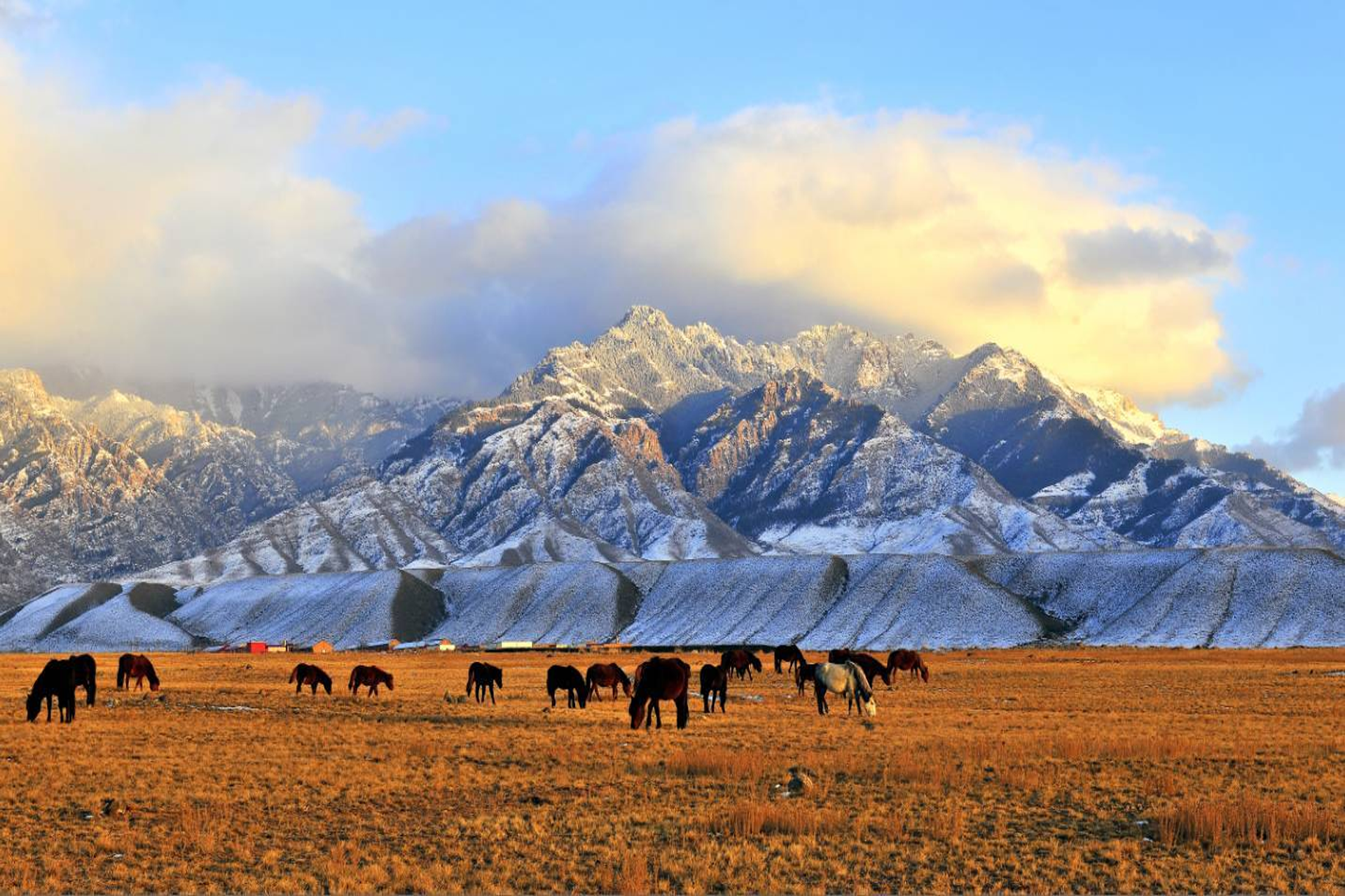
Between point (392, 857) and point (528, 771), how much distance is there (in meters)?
9.75

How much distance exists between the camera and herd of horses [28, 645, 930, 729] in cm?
3809

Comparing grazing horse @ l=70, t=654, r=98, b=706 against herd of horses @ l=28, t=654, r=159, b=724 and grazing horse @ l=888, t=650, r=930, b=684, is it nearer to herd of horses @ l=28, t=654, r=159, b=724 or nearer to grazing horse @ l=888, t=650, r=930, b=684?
herd of horses @ l=28, t=654, r=159, b=724

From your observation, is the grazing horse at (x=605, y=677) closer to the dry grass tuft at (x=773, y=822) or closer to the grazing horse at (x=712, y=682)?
the grazing horse at (x=712, y=682)

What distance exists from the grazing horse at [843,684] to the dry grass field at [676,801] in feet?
3.56

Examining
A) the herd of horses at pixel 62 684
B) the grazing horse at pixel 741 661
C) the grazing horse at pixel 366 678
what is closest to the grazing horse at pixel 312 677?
the grazing horse at pixel 366 678

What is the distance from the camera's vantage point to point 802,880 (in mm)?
18281

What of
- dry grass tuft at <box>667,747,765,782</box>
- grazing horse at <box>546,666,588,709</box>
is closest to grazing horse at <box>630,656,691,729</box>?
dry grass tuft at <box>667,747,765,782</box>

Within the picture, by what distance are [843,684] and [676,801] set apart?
20542mm

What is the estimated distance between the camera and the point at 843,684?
44188 millimetres

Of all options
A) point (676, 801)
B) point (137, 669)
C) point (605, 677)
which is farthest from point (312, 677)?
point (676, 801)

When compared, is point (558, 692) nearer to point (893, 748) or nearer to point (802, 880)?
point (893, 748)

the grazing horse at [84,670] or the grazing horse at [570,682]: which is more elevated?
the grazing horse at [84,670]

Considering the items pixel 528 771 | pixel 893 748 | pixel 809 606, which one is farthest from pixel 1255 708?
pixel 809 606

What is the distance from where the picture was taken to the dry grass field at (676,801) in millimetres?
18812
